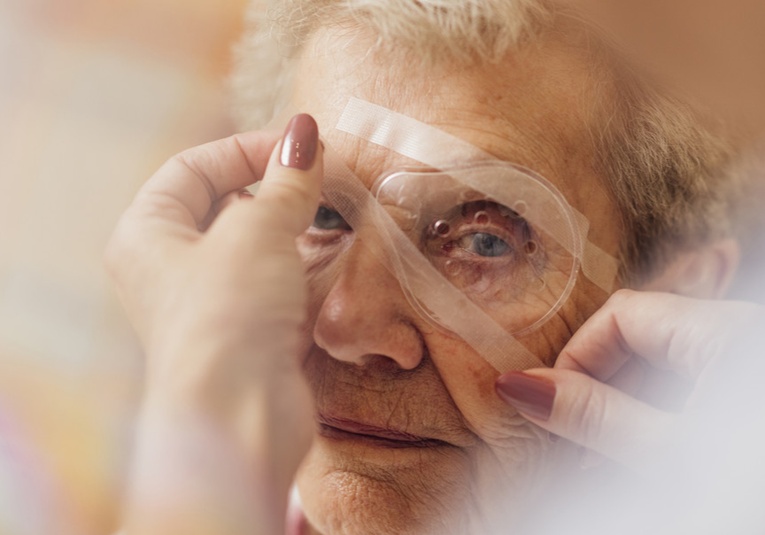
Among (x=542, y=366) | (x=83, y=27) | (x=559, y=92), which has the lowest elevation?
(x=542, y=366)

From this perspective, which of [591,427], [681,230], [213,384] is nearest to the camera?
[213,384]

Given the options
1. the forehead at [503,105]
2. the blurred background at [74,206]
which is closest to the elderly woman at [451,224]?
the forehead at [503,105]

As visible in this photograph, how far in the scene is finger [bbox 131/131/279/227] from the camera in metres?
0.80

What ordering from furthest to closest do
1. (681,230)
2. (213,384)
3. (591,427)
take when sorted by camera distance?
1. (681,230)
2. (591,427)
3. (213,384)

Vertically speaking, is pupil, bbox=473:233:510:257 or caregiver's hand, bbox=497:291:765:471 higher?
pupil, bbox=473:233:510:257

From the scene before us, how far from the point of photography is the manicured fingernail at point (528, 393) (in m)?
0.82

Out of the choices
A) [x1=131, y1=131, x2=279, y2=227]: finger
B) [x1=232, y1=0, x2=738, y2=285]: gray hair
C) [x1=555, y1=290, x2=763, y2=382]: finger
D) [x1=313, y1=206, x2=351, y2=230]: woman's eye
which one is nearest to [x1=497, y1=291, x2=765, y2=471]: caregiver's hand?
[x1=555, y1=290, x2=763, y2=382]: finger

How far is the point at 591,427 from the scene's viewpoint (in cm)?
82

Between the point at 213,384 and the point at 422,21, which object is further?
the point at 422,21

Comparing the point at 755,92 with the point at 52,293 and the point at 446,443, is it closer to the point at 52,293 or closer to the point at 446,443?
the point at 446,443

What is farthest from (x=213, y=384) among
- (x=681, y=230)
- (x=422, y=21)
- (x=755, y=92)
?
(x=755, y=92)

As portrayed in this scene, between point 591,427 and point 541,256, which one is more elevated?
point 541,256

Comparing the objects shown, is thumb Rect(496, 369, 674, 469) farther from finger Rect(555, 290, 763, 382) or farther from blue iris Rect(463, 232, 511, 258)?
blue iris Rect(463, 232, 511, 258)

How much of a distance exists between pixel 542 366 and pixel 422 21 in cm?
40
